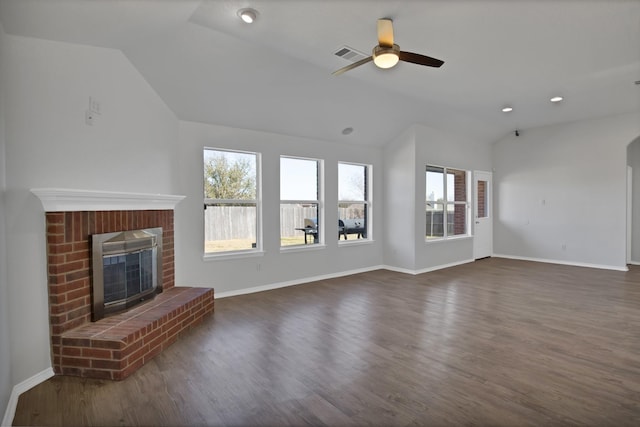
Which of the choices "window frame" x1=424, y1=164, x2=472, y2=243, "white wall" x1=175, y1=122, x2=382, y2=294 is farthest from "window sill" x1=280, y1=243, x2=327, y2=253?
"window frame" x1=424, y1=164, x2=472, y2=243

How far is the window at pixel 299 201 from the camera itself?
17.2 feet

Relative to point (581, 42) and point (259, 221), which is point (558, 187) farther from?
point (259, 221)

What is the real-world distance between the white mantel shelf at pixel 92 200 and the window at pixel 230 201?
1.01 meters

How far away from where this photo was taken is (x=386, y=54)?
2750 millimetres

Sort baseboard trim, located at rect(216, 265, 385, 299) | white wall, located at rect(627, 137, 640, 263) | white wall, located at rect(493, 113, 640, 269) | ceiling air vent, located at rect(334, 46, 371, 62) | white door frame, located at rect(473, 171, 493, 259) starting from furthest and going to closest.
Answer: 1. white door frame, located at rect(473, 171, 493, 259)
2. white wall, located at rect(627, 137, 640, 263)
3. white wall, located at rect(493, 113, 640, 269)
4. baseboard trim, located at rect(216, 265, 385, 299)
5. ceiling air vent, located at rect(334, 46, 371, 62)

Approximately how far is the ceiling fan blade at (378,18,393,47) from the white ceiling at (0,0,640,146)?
12.6 inches

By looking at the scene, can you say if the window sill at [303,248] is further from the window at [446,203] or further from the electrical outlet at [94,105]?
the electrical outlet at [94,105]

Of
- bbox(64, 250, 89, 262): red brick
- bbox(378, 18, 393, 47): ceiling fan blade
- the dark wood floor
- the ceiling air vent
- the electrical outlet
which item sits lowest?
the dark wood floor

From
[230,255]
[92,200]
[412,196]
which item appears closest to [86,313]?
[92,200]

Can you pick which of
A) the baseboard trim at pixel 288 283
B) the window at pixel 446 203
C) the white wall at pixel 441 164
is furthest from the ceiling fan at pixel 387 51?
the window at pixel 446 203

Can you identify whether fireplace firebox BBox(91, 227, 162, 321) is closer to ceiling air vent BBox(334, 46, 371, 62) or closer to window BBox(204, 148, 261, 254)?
window BBox(204, 148, 261, 254)

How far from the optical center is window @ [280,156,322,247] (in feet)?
17.2

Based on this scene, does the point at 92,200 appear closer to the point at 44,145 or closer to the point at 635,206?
the point at 44,145

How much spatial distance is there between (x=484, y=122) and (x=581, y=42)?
3.35 metres
